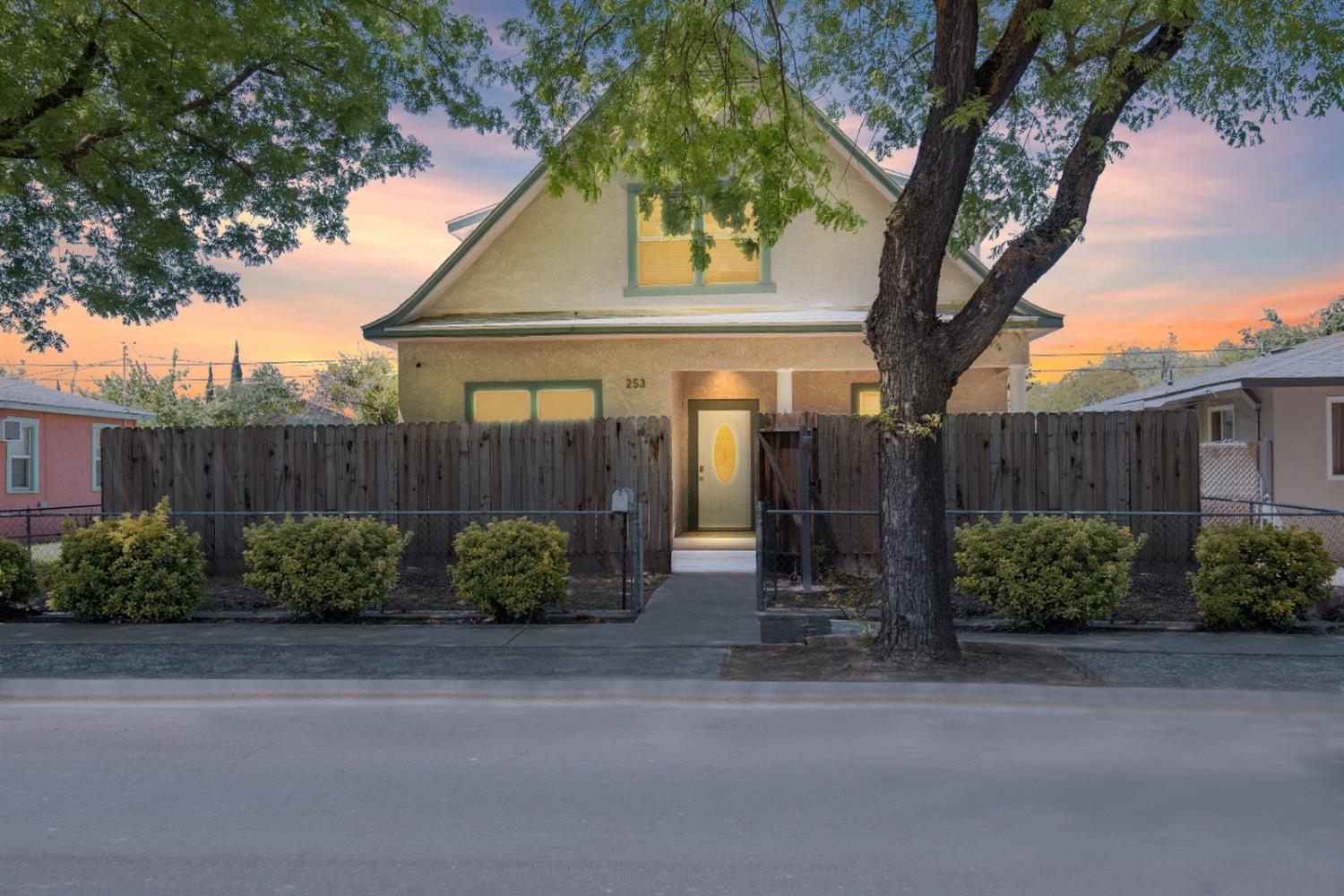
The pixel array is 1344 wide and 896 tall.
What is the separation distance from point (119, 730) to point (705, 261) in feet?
24.8

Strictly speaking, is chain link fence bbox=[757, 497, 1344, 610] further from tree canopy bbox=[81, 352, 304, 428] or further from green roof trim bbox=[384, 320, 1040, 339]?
tree canopy bbox=[81, 352, 304, 428]

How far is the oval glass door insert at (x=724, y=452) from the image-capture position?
62.1ft

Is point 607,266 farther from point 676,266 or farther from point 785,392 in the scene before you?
point 785,392

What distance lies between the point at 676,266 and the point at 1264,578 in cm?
992

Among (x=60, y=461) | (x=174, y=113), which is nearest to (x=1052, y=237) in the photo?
(x=174, y=113)

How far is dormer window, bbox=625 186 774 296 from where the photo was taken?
56.9ft

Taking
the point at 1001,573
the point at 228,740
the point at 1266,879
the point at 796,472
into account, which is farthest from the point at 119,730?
the point at 796,472

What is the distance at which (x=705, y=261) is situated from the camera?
12.3 metres

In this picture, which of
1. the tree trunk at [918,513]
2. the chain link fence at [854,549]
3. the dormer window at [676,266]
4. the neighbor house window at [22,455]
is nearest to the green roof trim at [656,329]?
the dormer window at [676,266]

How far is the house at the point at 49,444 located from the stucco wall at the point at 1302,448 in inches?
1019

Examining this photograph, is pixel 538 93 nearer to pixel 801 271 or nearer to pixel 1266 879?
pixel 801 271

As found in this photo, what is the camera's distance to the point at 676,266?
1750 centimetres

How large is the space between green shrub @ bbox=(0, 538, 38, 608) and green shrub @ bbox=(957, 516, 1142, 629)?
34.1 ft

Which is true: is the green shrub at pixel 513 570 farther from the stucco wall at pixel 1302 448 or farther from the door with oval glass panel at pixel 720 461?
the stucco wall at pixel 1302 448
